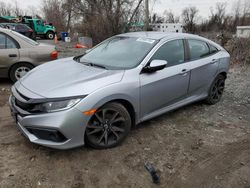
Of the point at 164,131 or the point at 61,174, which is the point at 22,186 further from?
the point at 164,131

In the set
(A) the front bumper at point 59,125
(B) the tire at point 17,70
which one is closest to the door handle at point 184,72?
(A) the front bumper at point 59,125

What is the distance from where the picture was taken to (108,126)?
301 cm

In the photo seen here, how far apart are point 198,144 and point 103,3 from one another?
59.0ft

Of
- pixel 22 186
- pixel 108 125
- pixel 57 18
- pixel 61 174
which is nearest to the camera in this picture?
pixel 22 186

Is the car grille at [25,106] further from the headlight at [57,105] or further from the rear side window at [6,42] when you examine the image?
the rear side window at [6,42]

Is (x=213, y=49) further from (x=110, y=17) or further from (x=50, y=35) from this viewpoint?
(x=50, y=35)

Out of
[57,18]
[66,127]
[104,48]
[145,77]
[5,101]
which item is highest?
[57,18]

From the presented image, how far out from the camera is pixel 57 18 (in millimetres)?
33500

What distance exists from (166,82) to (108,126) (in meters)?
1.17

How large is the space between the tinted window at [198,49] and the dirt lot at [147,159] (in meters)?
1.20

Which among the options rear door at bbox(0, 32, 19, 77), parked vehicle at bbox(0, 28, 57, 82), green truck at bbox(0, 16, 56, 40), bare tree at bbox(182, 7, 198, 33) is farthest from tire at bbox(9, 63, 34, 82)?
bare tree at bbox(182, 7, 198, 33)

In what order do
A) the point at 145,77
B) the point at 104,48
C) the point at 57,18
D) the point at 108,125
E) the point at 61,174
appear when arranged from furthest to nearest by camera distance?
1. the point at 57,18
2. the point at 104,48
3. the point at 145,77
4. the point at 108,125
5. the point at 61,174

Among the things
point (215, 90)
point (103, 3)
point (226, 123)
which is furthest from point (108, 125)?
point (103, 3)

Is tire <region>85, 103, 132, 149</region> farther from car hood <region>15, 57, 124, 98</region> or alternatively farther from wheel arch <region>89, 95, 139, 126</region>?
car hood <region>15, 57, 124, 98</region>
